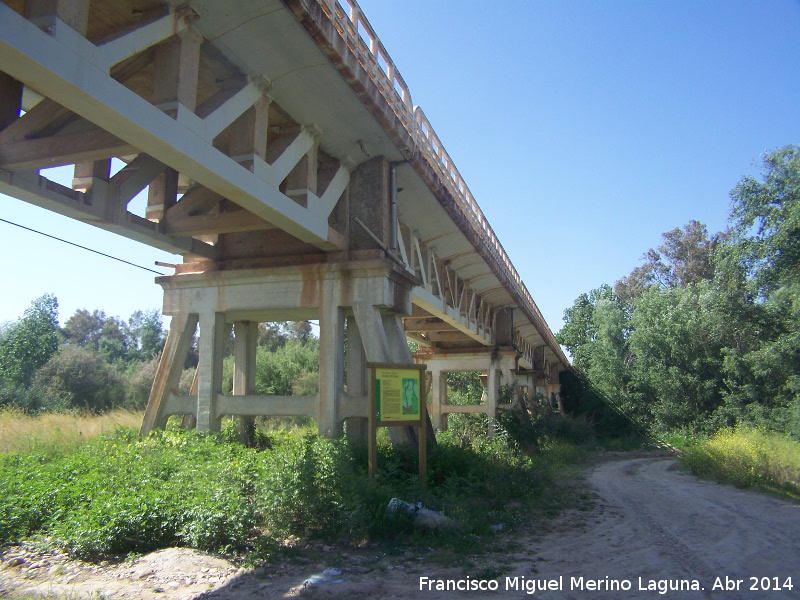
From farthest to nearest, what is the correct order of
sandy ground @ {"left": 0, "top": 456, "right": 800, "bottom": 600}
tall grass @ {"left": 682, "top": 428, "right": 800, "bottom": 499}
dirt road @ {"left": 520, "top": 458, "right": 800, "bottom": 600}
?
tall grass @ {"left": 682, "top": 428, "right": 800, "bottom": 499} → dirt road @ {"left": 520, "top": 458, "right": 800, "bottom": 600} → sandy ground @ {"left": 0, "top": 456, "right": 800, "bottom": 600}

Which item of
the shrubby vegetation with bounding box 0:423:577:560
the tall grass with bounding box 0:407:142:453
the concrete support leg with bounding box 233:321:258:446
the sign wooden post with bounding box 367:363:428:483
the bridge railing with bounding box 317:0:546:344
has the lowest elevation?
the shrubby vegetation with bounding box 0:423:577:560

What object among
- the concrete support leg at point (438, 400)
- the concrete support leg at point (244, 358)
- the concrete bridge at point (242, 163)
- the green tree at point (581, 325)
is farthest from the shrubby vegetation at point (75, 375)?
the green tree at point (581, 325)

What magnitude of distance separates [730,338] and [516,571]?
25134 millimetres

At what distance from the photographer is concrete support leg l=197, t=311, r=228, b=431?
888cm

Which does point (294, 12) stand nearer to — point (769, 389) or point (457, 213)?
point (457, 213)

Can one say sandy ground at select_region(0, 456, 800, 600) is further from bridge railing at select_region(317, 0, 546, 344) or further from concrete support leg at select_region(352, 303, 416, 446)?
bridge railing at select_region(317, 0, 546, 344)

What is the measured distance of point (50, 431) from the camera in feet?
33.2

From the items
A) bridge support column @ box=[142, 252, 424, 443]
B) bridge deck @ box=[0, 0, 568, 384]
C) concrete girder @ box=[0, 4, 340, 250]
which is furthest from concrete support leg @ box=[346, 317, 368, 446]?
concrete girder @ box=[0, 4, 340, 250]

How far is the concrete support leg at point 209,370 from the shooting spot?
29.1 feet

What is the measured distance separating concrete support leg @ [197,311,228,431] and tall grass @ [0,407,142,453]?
1.65 m

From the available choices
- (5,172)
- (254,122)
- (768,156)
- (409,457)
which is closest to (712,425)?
(768,156)

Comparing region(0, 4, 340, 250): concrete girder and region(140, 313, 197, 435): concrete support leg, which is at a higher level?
region(0, 4, 340, 250): concrete girder

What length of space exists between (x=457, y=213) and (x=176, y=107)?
657 cm

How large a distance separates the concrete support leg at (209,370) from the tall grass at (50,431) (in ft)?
5.40
